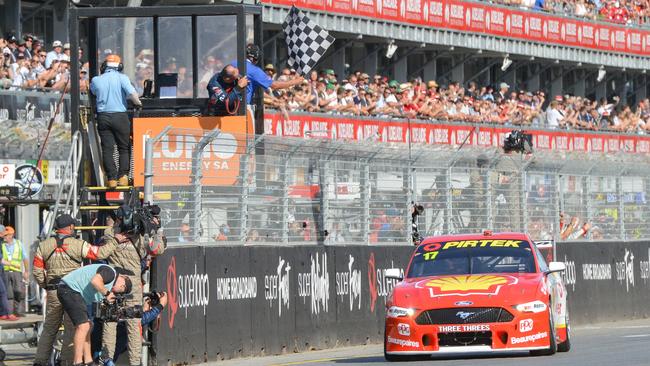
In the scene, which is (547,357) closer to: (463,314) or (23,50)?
(463,314)

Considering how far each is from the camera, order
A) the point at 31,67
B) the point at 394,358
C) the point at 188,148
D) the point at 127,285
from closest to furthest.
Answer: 1. the point at 127,285
2. the point at 394,358
3. the point at 188,148
4. the point at 31,67

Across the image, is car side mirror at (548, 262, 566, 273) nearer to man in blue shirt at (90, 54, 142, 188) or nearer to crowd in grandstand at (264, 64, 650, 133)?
man in blue shirt at (90, 54, 142, 188)

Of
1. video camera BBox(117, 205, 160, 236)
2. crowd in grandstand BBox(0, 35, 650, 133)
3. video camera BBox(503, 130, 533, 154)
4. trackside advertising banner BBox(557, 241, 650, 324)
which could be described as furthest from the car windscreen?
video camera BBox(503, 130, 533, 154)

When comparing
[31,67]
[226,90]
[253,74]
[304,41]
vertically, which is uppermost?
[304,41]

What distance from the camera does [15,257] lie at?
25641 millimetres

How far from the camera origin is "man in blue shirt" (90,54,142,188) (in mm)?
20469

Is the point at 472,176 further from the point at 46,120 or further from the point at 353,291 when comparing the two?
the point at 46,120

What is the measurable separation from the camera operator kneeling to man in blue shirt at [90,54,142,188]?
127 inches

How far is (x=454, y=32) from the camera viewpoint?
4812cm

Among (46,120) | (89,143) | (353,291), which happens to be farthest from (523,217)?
(89,143)

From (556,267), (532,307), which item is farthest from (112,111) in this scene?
(532,307)

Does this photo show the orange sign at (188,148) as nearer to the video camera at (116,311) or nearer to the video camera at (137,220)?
the video camera at (137,220)

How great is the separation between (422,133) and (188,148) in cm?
2026

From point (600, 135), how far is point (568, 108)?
140 centimetres
